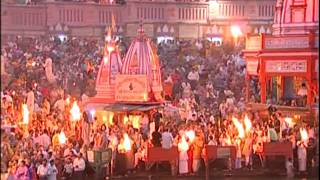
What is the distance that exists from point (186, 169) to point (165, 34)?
18295 millimetres

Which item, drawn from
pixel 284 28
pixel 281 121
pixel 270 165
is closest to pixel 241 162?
pixel 270 165

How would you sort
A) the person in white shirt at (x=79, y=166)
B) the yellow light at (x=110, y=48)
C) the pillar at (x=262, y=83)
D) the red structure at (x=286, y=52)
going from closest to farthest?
the person in white shirt at (x=79, y=166) < the red structure at (x=286, y=52) < the yellow light at (x=110, y=48) < the pillar at (x=262, y=83)

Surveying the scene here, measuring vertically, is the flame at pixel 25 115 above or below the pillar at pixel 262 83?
below

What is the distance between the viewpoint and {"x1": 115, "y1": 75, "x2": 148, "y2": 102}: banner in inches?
611

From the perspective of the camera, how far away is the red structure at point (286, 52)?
16.4 meters

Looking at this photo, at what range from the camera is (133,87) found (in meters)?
15.5

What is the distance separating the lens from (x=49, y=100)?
18922 millimetres

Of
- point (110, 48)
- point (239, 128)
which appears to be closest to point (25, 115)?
point (110, 48)

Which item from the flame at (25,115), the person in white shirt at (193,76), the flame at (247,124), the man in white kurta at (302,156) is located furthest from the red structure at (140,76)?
the person in white shirt at (193,76)

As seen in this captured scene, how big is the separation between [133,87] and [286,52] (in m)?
3.45

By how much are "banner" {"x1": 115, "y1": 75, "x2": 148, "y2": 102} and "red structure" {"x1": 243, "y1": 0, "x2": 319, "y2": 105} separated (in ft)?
10.0

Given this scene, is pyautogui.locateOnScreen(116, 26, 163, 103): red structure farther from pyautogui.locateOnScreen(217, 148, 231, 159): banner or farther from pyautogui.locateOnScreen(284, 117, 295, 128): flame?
pyautogui.locateOnScreen(217, 148, 231, 159): banner

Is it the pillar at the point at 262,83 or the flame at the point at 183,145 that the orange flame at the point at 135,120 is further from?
the pillar at the point at 262,83

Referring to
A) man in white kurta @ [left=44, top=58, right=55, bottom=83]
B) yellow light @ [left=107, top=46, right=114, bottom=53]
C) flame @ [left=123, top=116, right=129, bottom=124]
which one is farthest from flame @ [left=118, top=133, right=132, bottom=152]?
man in white kurta @ [left=44, top=58, right=55, bottom=83]
